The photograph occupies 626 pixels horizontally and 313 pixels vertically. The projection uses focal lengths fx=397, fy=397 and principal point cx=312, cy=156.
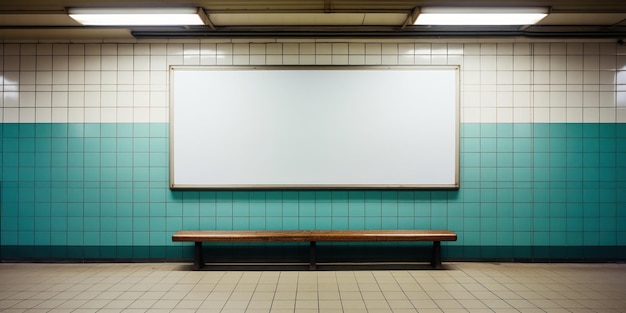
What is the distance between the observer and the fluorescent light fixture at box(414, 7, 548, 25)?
13.6 feet

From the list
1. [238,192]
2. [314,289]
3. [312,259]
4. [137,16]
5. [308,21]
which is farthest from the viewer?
[238,192]

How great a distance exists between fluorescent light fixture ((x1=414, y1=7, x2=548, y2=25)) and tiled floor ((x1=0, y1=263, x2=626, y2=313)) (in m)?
2.93

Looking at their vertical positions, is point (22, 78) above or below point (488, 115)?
above

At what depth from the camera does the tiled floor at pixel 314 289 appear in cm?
372

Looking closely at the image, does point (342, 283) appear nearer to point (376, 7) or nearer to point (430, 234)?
point (430, 234)

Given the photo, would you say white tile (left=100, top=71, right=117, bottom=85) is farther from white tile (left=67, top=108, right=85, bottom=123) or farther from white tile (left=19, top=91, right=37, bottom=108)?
white tile (left=19, top=91, right=37, bottom=108)

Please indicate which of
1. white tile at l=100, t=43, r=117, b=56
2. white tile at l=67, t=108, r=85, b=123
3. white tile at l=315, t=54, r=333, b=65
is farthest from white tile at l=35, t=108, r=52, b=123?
white tile at l=315, t=54, r=333, b=65

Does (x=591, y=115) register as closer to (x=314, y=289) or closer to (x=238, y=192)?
(x=314, y=289)

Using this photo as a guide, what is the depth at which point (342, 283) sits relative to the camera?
4.40 meters

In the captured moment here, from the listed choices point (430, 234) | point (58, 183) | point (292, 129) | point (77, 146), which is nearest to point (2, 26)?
point (77, 146)

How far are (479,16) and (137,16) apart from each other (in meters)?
3.72

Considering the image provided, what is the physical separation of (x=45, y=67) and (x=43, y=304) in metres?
3.19

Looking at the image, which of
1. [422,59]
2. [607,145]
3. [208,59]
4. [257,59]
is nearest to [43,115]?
[208,59]

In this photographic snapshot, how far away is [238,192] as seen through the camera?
17.2 feet
